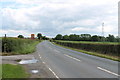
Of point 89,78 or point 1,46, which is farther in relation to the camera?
point 1,46

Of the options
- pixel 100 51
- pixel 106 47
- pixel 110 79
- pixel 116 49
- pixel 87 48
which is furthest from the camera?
pixel 87 48

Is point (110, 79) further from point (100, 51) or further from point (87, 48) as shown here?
point (87, 48)

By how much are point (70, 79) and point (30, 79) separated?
2.27m

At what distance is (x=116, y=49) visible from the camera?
938 inches

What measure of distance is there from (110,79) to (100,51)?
20.6 meters

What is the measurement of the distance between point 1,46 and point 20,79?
2170 centimetres

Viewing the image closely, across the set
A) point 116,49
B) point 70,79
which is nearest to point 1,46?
point 116,49

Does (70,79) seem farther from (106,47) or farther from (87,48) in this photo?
(87,48)

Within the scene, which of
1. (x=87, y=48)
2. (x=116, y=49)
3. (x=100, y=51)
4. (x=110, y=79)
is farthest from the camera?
(x=87, y=48)

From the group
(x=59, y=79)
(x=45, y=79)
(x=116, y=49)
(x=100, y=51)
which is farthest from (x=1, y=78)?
(x=100, y=51)

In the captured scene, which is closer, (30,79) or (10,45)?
(30,79)

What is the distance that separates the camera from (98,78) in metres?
9.98

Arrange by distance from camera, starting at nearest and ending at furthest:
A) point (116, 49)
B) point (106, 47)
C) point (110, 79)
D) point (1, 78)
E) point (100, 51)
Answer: point (110, 79) < point (1, 78) < point (116, 49) < point (106, 47) < point (100, 51)

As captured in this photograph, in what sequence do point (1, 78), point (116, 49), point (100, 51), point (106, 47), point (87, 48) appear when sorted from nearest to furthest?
point (1, 78), point (116, 49), point (106, 47), point (100, 51), point (87, 48)
